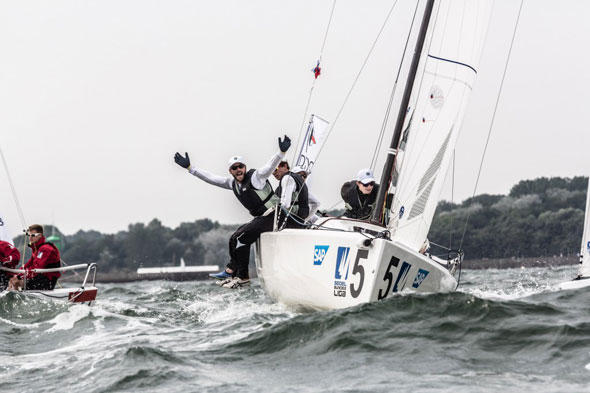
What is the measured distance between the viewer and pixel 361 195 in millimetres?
8789

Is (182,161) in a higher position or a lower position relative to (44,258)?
higher

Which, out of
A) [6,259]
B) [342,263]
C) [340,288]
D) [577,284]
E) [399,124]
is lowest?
[6,259]

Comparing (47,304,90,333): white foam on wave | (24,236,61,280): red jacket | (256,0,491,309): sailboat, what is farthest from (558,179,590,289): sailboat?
(24,236,61,280): red jacket

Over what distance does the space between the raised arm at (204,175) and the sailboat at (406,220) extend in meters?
0.83

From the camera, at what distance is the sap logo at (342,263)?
730cm

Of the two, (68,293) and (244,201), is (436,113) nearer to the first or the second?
(244,201)

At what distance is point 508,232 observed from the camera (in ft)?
244

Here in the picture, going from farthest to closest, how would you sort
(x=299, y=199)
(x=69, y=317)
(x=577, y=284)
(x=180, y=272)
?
(x=180, y=272), (x=577, y=284), (x=69, y=317), (x=299, y=199)

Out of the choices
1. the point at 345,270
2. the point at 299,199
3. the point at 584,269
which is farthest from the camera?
the point at 584,269

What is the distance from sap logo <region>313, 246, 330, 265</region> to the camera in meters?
7.51

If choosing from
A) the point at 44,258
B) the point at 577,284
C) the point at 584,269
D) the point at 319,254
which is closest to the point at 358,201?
the point at 319,254

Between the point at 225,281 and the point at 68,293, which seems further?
the point at 68,293

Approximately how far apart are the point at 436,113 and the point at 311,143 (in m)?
5.89

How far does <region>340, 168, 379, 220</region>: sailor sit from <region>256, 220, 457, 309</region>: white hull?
2.44 ft
